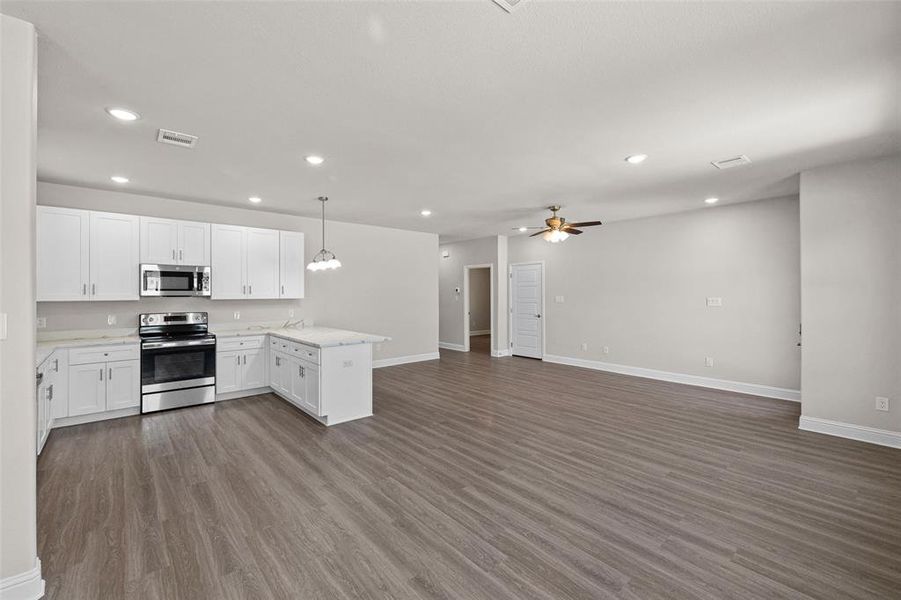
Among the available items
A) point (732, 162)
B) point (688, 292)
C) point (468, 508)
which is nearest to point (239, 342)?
point (468, 508)

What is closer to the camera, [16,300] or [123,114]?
[16,300]

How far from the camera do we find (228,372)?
518cm

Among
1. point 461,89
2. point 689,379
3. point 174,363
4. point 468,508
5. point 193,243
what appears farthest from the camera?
point 689,379

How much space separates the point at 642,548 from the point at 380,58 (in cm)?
308

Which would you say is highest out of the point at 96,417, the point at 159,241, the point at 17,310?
the point at 159,241

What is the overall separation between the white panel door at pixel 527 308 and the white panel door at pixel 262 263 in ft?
16.2

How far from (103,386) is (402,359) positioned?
450cm

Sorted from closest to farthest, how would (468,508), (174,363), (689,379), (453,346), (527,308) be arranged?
1. (468,508)
2. (174,363)
3. (689,379)
4. (527,308)
5. (453,346)

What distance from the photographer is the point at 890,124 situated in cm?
305

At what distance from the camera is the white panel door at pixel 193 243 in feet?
16.6

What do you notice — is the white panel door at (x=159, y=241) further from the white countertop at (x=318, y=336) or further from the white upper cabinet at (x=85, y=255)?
the white countertop at (x=318, y=336)

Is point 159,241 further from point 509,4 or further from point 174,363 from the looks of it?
point 509,4

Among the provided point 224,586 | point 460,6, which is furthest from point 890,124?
point 224,586

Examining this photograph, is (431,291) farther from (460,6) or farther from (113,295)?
(460,6)
